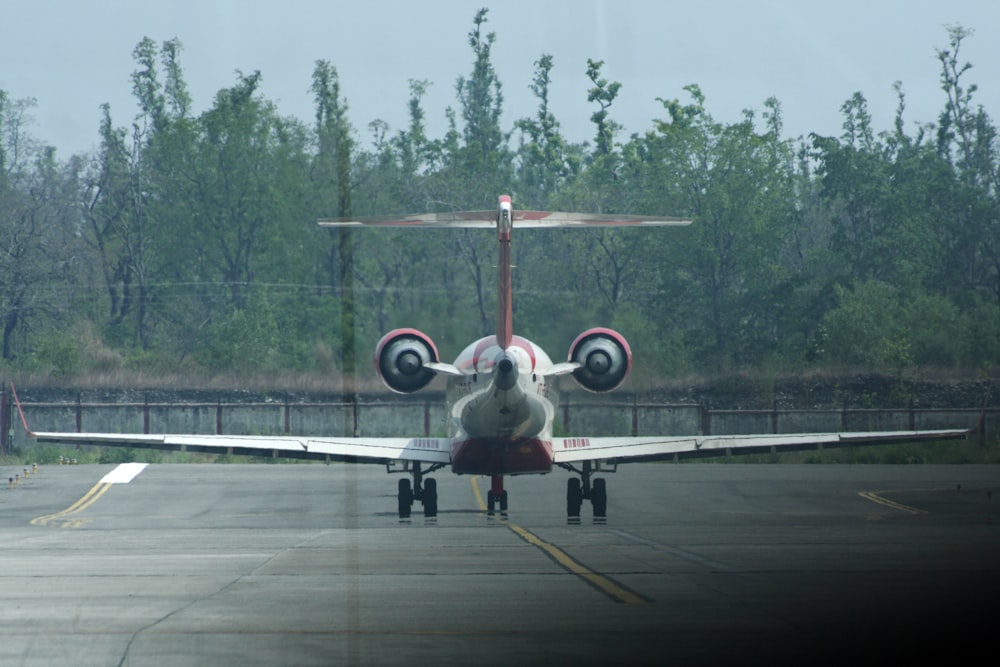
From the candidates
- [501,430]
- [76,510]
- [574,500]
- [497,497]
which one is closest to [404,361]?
[501,430]

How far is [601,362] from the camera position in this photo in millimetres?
32188

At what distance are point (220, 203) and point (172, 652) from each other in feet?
231

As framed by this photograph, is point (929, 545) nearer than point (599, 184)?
Yes

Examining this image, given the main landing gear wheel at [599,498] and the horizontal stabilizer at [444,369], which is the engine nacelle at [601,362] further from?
the horizontal stabilizer at [444,369]

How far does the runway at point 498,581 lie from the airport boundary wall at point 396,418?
18.3 meters

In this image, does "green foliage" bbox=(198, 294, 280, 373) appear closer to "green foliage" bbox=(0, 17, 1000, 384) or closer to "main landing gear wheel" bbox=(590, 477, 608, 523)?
"green foliage" bbox=(0, 17, 1000, 384)

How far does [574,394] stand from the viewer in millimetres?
45219

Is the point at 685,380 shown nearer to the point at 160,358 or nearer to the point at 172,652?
the point at 160,358

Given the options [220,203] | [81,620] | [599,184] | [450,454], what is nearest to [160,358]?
[220,203]

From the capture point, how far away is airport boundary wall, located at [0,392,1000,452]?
181 ft

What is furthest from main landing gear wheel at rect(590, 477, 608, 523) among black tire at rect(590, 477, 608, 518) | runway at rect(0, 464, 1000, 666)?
runway at rect(0, 464, 1000, 666)

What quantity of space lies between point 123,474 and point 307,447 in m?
15.6

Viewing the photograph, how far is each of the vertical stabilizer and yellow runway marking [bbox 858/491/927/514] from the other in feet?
36.6

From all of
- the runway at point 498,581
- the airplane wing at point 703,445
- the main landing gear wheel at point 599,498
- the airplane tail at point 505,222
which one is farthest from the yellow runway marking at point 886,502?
the airplane tail at point 505,222
